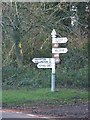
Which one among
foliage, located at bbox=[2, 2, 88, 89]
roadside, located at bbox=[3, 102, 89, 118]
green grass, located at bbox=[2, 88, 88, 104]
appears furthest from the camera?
foliage, located at bbox=[2, 2, 88, 89]

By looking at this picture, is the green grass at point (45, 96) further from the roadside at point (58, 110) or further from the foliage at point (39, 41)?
the foliage at point (39, 41)

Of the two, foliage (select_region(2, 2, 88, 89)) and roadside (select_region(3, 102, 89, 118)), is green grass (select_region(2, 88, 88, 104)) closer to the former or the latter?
roadside (select_region(3, 102, 89, 118))

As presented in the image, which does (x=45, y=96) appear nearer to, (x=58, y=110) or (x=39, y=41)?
(x=58, y=110)

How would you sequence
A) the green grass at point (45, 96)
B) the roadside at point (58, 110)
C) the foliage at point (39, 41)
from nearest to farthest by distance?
1. the roadside at point (58, 110)
2. the green grass at point (45, 96)
3. the foliage at point (39, 41)

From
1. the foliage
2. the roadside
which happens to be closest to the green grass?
the roadside

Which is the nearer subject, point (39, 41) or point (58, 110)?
point (58, 110)

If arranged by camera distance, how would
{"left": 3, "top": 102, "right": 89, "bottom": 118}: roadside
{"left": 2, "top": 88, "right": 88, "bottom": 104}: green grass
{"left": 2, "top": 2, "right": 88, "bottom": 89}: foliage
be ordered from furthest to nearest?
{"left": 2, "top": 2, "right": 88, "bottom": 89}: foliage
{"left": 2, "top": 88, "right": 88, "bottom": 104}: green grass
{"left": 3, "top": 102, "right": 89, "bottom": 118}: roadside

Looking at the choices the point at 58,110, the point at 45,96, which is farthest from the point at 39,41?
the point at 58,110

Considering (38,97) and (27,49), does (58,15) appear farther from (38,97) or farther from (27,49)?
(38,97)

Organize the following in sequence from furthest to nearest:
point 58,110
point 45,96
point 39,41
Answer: point 39,41 < point 45,96 < point 58,110

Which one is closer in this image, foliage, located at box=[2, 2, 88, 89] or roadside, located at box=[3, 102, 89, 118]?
roadside, located at box=[3, 102, 89, 118]

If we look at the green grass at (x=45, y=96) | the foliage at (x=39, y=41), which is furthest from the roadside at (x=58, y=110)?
the foliage at (x=39, y=41)

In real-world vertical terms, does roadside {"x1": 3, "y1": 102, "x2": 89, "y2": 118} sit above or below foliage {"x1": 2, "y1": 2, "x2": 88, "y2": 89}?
below

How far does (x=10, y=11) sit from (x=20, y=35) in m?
1.54
